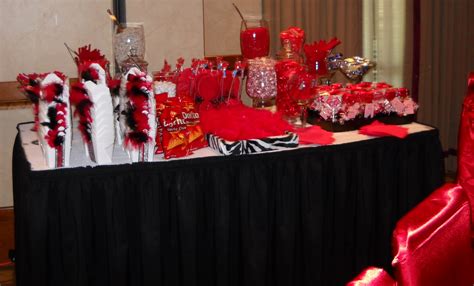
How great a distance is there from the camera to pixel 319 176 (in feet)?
7.66

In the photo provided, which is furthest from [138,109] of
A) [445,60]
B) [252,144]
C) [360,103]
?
[445,60]

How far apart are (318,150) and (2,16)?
2211 mm

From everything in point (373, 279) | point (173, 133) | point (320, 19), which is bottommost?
point (373, 279)

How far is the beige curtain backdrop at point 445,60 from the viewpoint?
186 inches

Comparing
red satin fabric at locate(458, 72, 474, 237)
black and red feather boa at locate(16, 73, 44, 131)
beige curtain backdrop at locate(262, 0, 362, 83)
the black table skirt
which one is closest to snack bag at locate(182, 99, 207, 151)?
the black table skirt

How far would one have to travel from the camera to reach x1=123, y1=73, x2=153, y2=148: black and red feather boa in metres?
2.06

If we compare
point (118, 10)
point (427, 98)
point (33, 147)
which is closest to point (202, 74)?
point (33, 147)

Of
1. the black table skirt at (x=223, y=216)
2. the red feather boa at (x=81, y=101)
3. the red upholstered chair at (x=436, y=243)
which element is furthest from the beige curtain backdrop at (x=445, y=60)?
the red upholstered chair at (x=436, y=243)

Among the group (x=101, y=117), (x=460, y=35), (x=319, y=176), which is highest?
(x=460, y=35)

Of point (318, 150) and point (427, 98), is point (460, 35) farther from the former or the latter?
point (318, 150)

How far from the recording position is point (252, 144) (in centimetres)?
223

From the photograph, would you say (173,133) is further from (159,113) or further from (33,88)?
(33,88)

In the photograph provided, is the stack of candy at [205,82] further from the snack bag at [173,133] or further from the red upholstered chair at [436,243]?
the red upholstered chair at [436,243]

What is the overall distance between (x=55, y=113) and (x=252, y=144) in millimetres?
660
